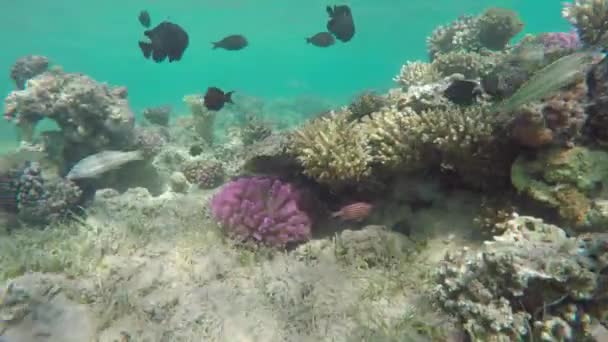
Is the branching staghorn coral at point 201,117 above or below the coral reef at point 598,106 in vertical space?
above

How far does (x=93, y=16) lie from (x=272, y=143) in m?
70.4

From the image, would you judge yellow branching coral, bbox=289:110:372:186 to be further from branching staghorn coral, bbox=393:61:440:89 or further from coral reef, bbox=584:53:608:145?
branching staghorn coral, bbox=393:61:440:89

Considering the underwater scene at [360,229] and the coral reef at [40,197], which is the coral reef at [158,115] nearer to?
the underwater scene at [360,229]

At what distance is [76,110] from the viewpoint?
337 inches

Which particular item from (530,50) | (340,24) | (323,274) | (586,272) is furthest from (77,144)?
(530,50)

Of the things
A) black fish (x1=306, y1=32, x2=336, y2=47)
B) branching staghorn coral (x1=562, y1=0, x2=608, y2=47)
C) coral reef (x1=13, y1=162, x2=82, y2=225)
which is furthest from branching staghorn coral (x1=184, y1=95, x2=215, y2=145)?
branching staghorn coral (x1=562, y1=0, x2=608, y2=47)

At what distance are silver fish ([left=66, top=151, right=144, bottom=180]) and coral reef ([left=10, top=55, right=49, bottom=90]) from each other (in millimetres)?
7419

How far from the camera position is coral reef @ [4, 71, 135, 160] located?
8562 mm

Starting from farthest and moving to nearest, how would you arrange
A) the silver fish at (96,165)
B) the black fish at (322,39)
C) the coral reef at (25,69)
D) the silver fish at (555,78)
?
the coral reef at (25,69) → the black fish at (322,39) → the silver fish at (96,165) → the silver fish at (555,78)

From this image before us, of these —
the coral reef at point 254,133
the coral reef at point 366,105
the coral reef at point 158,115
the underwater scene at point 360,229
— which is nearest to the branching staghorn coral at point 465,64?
the underwater scene at point 360,229

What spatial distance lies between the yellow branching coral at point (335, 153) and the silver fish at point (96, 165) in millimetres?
4915

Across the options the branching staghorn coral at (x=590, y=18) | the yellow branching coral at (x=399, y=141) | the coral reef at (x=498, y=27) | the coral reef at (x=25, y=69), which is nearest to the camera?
the yellow branching coral at (x=399, y=141)

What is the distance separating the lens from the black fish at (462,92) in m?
5.12

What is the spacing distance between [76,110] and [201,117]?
5291mm
